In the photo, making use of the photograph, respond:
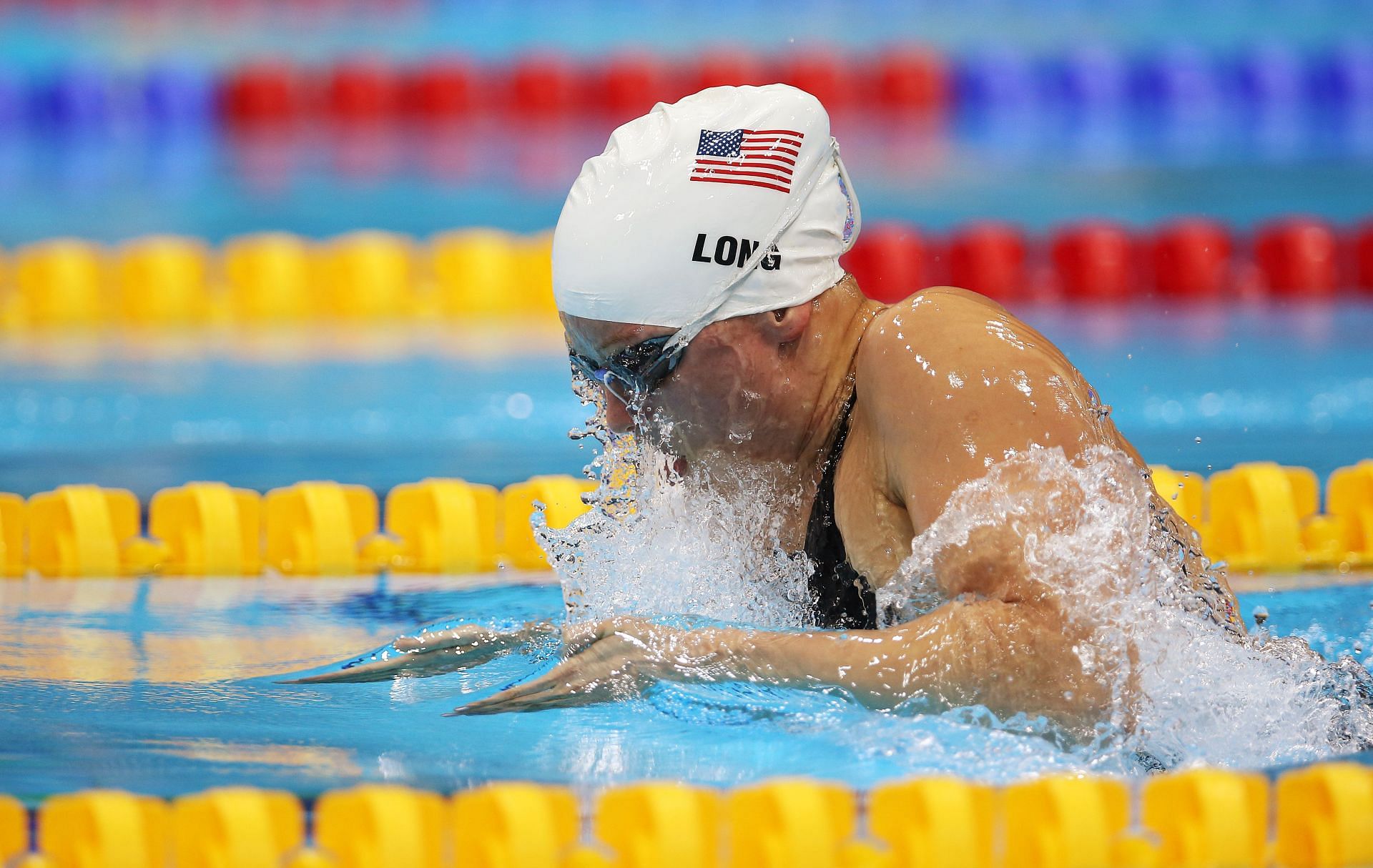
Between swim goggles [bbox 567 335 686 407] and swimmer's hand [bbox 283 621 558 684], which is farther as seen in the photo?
swimmer's hand [bbox 283 621 558 684]

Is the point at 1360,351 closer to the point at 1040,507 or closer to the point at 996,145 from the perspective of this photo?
the point at 996,145

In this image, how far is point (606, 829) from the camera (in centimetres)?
176

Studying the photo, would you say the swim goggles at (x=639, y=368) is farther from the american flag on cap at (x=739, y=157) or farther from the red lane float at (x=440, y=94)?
the red lane float at (x=440, y=94)

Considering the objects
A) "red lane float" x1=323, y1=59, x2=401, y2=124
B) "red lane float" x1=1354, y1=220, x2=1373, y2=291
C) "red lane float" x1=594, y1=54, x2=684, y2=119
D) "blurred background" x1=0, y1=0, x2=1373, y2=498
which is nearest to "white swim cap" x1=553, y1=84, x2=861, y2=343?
"blurred background" x1=0, y1=0, x2=1373, y2=498

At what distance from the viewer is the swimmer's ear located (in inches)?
80.9

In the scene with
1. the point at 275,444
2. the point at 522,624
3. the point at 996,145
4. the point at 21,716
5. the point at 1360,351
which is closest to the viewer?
the point at 21,716

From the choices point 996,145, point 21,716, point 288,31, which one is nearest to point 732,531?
point 21,716

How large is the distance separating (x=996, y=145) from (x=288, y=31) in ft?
15.5

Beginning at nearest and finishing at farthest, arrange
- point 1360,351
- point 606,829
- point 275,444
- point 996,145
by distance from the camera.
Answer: point 606,829, point 275,444, point 1360,351, point 996,145

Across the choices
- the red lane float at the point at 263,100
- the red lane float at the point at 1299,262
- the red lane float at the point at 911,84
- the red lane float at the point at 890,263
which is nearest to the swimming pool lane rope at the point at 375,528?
the red lane float at the point at 890,263

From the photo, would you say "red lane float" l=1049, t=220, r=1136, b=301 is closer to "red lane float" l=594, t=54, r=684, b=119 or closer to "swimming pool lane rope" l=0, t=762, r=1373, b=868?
"red lane float" l=594, t=54, r=684, b=119

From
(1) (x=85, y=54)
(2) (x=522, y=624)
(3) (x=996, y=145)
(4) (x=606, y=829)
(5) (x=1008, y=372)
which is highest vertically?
(1) (x=85, y=54)

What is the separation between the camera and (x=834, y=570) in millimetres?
2158

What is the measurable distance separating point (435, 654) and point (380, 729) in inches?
10.2
